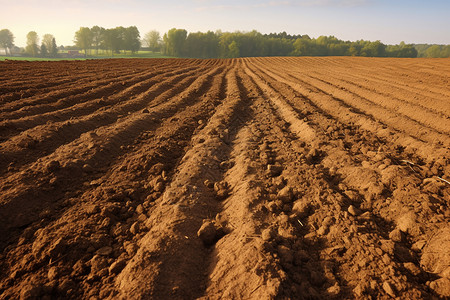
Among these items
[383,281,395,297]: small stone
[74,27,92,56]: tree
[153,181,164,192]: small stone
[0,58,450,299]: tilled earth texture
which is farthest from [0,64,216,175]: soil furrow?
[74,27,92,56]: tree

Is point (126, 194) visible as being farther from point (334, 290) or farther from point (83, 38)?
point (83, 38)

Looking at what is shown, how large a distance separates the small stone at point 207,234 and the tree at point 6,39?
12882cm

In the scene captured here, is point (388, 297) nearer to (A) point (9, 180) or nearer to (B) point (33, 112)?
(A) point (9, 180)

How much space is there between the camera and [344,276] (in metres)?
2.03

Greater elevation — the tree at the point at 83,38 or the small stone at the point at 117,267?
the tree at the point at 83,38

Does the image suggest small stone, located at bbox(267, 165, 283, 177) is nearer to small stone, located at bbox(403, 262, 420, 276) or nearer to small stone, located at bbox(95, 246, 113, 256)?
small stone, located at bbox(403, 262, 420, 276)

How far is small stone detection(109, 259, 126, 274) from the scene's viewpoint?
7.06ft

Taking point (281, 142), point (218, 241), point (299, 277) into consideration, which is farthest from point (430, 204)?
point (281, 142)

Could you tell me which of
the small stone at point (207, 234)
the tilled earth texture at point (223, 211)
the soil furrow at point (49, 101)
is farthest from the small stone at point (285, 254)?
the soil furrow at point (49, 101)

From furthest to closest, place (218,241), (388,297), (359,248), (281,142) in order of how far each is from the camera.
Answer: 1. (281,142)
2. (218,241)
3. (359,248)
4. (388,297)

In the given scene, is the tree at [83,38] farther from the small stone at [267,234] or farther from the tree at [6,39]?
the small stone at [267,234]

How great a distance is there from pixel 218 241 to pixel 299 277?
83 centimetres

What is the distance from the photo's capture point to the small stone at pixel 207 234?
249 cm

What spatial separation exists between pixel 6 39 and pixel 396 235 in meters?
135
